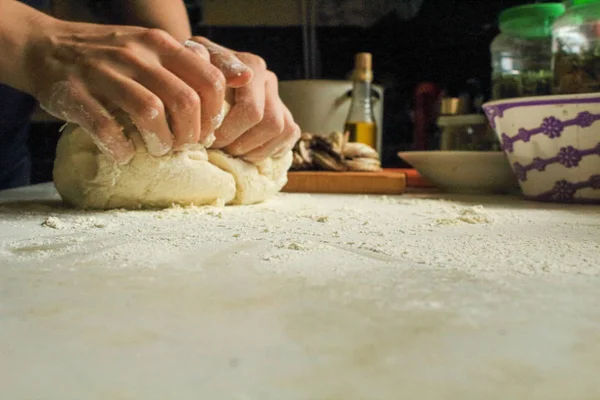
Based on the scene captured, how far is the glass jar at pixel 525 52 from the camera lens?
53.0 inches

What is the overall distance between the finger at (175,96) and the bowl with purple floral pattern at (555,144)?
0.71 metres

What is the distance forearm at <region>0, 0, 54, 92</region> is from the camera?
847mm

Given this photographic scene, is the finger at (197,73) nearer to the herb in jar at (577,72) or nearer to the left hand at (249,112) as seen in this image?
the left hand at (249,112)

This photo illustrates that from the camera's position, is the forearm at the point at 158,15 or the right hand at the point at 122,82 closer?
the right hand at the point at 122,82

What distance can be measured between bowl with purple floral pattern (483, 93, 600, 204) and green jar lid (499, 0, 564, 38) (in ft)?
1.16

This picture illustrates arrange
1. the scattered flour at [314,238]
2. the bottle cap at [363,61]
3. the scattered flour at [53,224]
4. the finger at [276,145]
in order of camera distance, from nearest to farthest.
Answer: the scattered flour at [314,238] < the scattered flour at [53,224] < the finger at [276,145] < the bottle cap at [363,61]

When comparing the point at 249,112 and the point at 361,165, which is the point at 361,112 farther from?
the point at 249,112

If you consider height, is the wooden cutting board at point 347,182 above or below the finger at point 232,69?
below

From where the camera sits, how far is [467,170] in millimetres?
1350

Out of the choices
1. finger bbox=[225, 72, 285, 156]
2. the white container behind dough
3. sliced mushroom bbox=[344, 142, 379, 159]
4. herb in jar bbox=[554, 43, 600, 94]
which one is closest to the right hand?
finger bbox=[225, 72, 285, 156]

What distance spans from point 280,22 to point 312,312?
6.57ft

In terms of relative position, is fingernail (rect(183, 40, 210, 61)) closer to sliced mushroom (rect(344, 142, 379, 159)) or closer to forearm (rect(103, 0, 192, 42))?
forearm (rect(103, 0, 192, 42))

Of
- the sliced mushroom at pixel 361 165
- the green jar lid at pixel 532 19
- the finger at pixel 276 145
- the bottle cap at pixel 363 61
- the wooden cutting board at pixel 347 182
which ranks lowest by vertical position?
the wooden cutting board at pixel 347 182

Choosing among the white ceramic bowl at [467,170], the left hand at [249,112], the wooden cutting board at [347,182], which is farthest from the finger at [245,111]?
the white ceramic bowl at [467,170]
